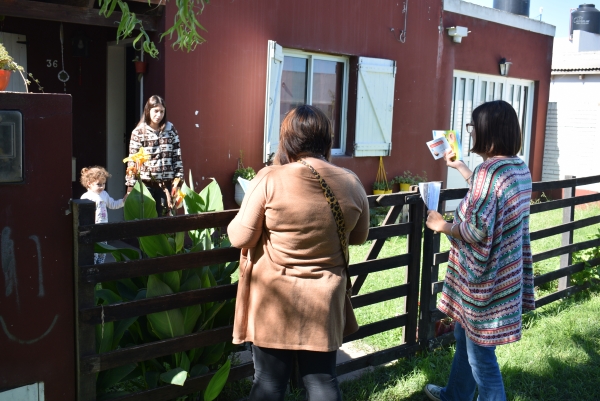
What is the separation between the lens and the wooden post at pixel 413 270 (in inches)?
168

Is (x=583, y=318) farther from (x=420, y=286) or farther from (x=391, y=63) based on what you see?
(x=391, y=63)

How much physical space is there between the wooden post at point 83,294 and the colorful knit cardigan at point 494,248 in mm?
1765

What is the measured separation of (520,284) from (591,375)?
148 centimetres

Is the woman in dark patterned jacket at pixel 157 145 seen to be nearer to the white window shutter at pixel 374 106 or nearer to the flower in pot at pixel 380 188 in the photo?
the white window shutter at pixel 374 106

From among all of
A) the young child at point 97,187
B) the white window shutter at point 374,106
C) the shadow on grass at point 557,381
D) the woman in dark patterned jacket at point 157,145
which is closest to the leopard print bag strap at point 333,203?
the shadow on grass at point 557,381

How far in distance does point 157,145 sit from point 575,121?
9.72 meters

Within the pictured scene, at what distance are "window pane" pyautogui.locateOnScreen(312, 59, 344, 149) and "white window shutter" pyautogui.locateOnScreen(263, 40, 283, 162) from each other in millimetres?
926

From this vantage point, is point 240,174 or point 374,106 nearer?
point 240,174

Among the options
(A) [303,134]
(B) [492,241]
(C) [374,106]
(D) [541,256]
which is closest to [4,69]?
(A) [303,134]

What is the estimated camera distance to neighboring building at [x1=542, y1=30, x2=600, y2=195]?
1269cm

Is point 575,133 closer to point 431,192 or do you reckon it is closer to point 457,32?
point 457,32

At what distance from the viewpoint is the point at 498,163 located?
10.2 feet

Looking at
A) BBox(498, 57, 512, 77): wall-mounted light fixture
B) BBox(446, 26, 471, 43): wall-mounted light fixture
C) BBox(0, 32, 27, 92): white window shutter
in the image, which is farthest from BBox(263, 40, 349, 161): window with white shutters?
BBox(498, 57, 512, 77): wall-mounted light fixture

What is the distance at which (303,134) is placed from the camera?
2.66m
